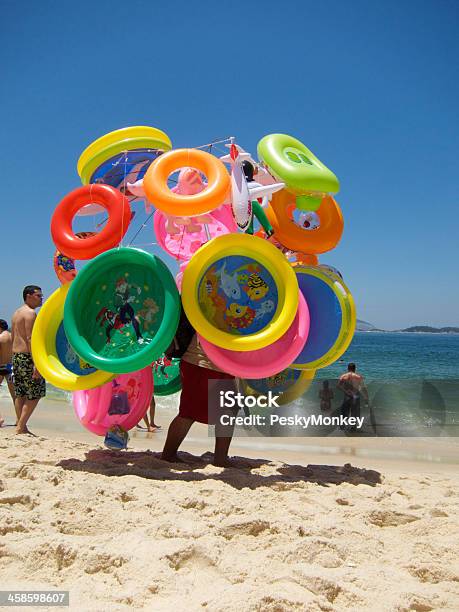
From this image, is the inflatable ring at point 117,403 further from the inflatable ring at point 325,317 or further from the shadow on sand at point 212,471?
the inflatable ring at point 325,317

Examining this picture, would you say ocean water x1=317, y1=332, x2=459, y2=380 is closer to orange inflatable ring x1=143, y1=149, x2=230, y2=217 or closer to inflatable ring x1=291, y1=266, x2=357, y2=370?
inflatable ring x1=291, y1=266, x2=357, y2=370

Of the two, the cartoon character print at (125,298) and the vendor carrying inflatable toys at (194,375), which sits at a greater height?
the cartoon character print at (125,298)

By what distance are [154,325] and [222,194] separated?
3.35 ft

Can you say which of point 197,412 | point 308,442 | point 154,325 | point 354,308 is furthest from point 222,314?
point 308,442

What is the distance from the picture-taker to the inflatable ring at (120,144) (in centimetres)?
425

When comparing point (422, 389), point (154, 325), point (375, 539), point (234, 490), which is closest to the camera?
point (375, 539)

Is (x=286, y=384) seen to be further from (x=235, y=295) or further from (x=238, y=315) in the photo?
(x=235, y=295)

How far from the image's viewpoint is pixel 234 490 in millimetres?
3541

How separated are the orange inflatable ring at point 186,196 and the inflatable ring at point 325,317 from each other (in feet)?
3.17

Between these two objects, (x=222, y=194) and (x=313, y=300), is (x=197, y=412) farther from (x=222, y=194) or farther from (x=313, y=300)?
(x=222, y=194)

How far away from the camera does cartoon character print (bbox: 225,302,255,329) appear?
3916 millimetres

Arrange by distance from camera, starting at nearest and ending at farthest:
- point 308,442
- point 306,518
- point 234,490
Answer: point 306,518 → point 234,490 → point 308,442

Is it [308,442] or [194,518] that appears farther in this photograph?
[308,442]

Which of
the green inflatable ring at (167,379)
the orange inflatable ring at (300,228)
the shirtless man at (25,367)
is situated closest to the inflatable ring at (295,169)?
the orange inflatable ring at (300,228)
